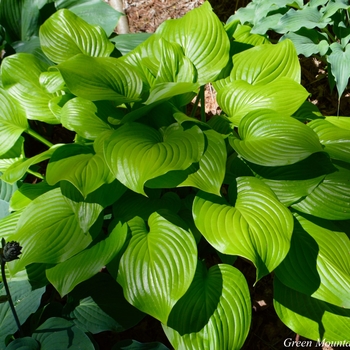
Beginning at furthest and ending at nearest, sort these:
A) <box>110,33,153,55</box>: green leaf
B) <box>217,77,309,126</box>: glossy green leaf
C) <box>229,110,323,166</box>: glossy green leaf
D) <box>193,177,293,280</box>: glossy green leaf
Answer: <box>110,33,153,55</box>: green leaf, <box>217,77,309,126</box>: glossy green leaf, <box>229,110,323,166</box>: glossy green leaf, <box>193,177,293,280</box>: glossy green leaf

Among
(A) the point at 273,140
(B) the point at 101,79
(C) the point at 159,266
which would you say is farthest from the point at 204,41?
(C) the point at 159,266

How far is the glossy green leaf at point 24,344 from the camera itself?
4.09ft

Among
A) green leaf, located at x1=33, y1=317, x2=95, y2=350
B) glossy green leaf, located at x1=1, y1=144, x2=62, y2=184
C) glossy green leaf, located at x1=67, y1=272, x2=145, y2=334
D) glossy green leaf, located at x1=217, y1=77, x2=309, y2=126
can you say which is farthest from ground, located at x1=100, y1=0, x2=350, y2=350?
glossy green leaf, located at x1=1, y1=144, x2=62, y2=184

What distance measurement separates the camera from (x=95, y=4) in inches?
86.1

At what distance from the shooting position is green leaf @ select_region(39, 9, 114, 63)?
70.4 inches

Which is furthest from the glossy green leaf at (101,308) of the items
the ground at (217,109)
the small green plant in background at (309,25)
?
the small green plant in background at (309,25)

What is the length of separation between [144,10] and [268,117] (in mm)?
1635

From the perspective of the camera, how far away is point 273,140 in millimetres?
1409

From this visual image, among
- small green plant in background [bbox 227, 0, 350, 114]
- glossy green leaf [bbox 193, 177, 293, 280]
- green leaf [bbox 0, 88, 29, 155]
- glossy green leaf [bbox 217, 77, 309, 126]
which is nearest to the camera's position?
glossy green leaf [bbox 193, 177, 293, 280]

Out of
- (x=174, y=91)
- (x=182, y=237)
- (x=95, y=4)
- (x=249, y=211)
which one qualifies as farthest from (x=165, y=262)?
(x=95, y=4)

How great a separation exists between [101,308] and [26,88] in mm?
1030

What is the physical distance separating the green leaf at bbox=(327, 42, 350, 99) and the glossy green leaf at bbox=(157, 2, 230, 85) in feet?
1.65

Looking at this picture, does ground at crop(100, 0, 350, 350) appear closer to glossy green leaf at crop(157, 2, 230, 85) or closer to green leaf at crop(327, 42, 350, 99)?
green leaf at crop(327, 42, 350, 99)

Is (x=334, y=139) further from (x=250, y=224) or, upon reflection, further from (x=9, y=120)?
(x=9, y=120)
